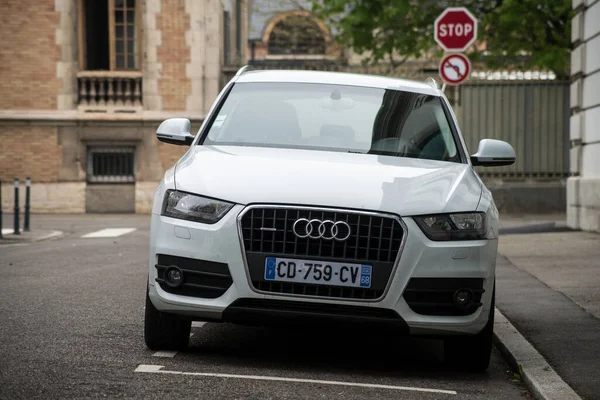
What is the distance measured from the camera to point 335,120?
777 centimetres

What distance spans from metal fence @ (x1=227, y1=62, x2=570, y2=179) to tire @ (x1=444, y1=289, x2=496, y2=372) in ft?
62.9

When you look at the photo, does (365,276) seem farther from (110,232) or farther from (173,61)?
(173,61)

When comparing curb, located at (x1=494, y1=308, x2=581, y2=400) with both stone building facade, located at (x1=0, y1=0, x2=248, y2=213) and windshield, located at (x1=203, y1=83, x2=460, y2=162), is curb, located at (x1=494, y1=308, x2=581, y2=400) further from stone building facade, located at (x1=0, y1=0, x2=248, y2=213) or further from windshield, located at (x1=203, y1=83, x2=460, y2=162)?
stone building facade, located at (x1=0, y1=0, x2=248, y2=213)

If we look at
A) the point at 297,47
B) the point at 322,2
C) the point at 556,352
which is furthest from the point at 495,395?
the point at 297,47

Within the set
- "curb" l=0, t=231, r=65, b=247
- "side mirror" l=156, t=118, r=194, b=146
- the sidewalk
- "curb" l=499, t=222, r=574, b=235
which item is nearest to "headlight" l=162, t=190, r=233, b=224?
"side mirror" l=156, t=118, r=194, b=146

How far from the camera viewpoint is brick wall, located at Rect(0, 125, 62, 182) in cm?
2669

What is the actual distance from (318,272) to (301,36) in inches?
1200

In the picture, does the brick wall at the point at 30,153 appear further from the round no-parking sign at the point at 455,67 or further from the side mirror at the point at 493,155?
the side mirror at the point at 493,155

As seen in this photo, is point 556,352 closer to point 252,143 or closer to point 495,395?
point 495,395

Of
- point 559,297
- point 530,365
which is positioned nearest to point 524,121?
point 559,297

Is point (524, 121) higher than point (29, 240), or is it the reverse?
point (524, 121)

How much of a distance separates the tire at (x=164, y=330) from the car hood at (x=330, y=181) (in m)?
0.77

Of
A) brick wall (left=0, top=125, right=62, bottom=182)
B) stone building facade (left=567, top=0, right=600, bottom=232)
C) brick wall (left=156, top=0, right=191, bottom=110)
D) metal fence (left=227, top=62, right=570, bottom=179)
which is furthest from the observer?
brick wall (left=156, top=0, right=191, bottom=110)

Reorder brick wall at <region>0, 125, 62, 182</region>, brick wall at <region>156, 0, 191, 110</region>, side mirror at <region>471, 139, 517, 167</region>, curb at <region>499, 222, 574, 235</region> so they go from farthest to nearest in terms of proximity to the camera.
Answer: brick wall at <region>156, 0, 191, 110</region> < brick wall at <region>0, 125, 62, 182</region> < curb at <region>499, 222, 574, 235</region> < side mirror at <region>471, 139, 517, 167</region>
